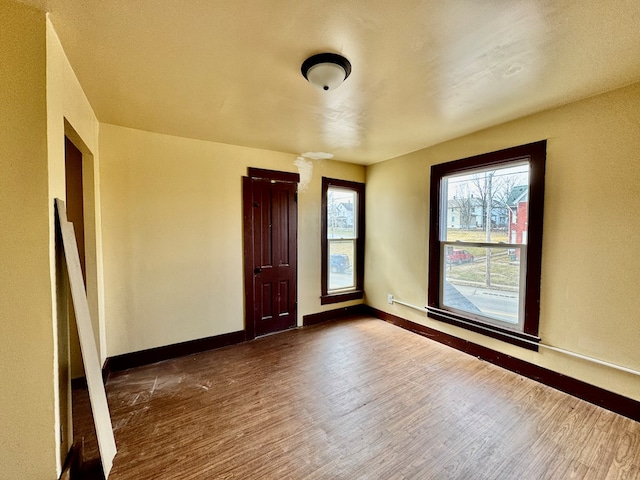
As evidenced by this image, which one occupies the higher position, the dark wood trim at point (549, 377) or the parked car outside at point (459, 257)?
the parked car outside at point (459, 257)

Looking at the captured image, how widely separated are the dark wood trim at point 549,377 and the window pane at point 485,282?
384 mm

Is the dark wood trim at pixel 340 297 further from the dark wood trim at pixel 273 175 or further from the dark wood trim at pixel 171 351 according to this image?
the dark wood trim at pixel 273 175

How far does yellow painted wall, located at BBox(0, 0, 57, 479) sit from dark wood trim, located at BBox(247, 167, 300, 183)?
2.25m

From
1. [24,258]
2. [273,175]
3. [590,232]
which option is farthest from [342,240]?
[24,258]

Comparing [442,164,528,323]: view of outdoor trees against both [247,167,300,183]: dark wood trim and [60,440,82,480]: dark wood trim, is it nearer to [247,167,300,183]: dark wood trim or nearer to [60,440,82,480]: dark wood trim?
[247,167,300,183]: dark wood trim

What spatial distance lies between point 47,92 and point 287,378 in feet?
8.84

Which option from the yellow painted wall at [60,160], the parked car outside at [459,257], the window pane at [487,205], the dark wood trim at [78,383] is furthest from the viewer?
the parked car outside at [459,257]

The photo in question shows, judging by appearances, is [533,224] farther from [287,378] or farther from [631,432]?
[287,378]

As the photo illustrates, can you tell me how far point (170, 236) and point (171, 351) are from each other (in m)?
1.33

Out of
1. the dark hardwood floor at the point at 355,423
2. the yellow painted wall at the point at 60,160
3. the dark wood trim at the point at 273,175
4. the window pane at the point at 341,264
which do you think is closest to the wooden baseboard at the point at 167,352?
the dark hardwood floor at the point at 355,423

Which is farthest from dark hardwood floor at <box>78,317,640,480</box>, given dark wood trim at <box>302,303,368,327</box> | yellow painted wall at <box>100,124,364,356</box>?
dark wood trim at <box>302,303,368,327</box>

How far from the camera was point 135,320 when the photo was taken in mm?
2863

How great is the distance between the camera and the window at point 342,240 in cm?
424

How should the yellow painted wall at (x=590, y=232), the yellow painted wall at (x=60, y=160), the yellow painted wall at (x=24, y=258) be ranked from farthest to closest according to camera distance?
1. the yellow painted wall at (x=590, y=232)
2. the yellow painted wall at (x=60, y=160)
3. the yellow painted wall at (x=24, y=258)
